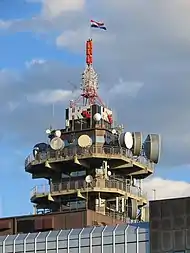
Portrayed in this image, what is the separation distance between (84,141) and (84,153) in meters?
1.66

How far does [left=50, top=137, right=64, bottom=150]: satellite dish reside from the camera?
415ft

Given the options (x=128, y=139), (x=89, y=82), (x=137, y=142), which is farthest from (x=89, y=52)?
(x=137, y=142)

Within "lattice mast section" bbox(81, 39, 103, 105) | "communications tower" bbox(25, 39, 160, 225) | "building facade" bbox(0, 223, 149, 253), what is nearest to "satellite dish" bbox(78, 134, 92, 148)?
"communications tower" bbox(25, 39, 160, 225)

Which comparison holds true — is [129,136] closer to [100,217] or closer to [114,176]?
[114,176]

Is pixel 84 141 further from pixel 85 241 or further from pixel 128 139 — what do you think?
pixel 85 241

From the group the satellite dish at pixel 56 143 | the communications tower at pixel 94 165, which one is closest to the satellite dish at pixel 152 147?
the communications tower at pixel 94 165

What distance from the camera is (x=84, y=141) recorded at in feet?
412

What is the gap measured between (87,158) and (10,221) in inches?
1076

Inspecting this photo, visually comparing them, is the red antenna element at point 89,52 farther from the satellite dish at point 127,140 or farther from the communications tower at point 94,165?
the satellite dish at point 127,140

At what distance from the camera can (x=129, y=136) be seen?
409ft

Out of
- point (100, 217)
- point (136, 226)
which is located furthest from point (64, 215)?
point (136, 226)

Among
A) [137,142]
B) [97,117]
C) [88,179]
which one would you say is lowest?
[88,179]

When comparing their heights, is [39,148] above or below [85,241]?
above

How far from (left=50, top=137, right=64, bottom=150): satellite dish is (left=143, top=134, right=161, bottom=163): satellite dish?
1147 cm
